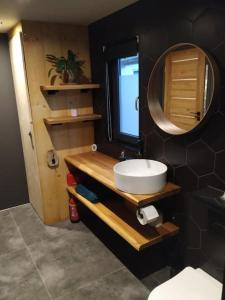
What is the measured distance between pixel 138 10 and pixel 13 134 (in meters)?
2.00

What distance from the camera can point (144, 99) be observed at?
2016 mm

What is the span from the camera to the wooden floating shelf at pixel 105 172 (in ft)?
5.44

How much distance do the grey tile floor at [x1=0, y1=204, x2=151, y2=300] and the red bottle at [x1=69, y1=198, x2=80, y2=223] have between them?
65 mm

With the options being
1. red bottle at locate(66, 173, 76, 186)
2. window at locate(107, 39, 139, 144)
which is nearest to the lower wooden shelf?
red bottle at locate(66, 173, 76, 186)

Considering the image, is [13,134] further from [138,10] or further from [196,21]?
[196,21]

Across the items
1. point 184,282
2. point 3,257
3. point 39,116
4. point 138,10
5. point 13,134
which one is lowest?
point 3,257

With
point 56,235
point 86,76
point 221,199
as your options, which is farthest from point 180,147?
point 56,235

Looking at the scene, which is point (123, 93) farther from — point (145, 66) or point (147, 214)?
point (147, 214)

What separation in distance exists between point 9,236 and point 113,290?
1.32 m

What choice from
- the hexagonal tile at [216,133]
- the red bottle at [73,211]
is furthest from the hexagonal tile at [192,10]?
the red bottle at [73,211]

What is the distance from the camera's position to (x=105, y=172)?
7.18ft

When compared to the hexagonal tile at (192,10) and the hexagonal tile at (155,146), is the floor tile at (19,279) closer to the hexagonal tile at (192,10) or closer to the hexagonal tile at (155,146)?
the hexagonal tile at (155,146)

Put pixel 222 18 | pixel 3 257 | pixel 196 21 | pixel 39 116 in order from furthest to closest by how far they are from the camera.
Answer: pixel 39 116
pixel 3 257
pixel 196 21
pixel 222 18

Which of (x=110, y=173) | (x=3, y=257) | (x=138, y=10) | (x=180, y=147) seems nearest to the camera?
(x=180, y=147)
